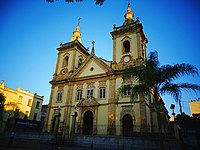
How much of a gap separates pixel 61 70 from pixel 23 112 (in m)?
15.6

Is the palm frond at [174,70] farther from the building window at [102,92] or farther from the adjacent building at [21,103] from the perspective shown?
the adjacent building at [21,103]

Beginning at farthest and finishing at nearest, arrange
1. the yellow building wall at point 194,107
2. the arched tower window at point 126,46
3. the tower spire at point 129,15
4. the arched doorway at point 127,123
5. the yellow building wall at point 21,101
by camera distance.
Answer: the yellow building wall at point 194,107
the yellow building wall at point 21,101
the tower spire at point 129,15
the arched tower window at point 126,46
the arched doorway at point 127,123

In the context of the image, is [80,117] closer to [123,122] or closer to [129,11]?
[123,122]

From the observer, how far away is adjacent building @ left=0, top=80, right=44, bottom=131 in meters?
32.8

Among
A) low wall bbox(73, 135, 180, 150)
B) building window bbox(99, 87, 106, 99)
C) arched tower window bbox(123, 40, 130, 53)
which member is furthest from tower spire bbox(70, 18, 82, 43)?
low wall bbox(73, 135, 180, 150)

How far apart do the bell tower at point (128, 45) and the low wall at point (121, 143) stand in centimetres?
1179

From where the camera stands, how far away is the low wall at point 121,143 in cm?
1302

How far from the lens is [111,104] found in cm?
2162

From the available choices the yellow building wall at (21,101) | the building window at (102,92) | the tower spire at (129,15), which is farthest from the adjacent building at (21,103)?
the tower spire at (129,15)

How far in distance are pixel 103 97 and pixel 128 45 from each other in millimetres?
10318

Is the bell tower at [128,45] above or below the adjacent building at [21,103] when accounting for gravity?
above

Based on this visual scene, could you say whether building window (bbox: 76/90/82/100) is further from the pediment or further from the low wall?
the low wall

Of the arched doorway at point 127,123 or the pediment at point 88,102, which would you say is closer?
the arched doorway at point 127,123

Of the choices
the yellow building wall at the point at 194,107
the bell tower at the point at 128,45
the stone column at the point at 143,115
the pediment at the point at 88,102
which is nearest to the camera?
the stone column at the point at 143,115
